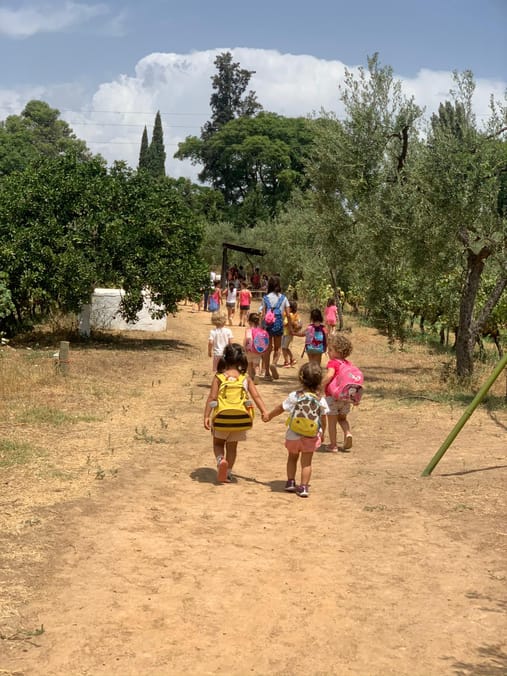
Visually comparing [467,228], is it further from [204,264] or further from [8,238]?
[8,238]

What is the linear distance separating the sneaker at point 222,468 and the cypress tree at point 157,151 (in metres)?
75.9

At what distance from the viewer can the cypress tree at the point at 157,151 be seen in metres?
83.8

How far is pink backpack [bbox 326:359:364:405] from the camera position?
403 inches

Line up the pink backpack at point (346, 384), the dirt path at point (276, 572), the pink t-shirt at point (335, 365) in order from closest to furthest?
the dirt path at point (276, 572) < the pink backpack at point (346, 384) < the pink t-shirt at point (335, 365)

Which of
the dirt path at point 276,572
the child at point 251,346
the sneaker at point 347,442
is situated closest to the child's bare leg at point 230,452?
the dirt path at point 276,572

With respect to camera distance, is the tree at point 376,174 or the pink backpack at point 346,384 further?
the tree at point 376,174

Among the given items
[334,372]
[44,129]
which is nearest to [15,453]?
[334,372]

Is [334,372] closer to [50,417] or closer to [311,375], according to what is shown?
[311,375]

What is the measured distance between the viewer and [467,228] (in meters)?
14.5

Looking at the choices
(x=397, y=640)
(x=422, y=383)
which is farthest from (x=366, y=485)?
(x=422, y=383)

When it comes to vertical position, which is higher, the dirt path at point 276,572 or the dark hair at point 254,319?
the dark hair at point 254,319

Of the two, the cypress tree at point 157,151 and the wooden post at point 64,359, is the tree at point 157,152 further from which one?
the wooden post at point 64,359

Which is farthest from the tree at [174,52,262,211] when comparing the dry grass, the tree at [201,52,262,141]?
the dry grass

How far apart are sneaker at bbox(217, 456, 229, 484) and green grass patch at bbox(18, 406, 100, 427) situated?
3317 millimetres
